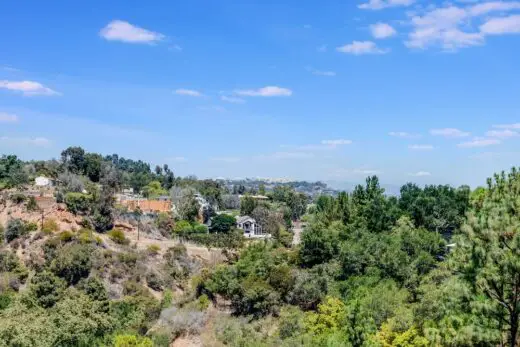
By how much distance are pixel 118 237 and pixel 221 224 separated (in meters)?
15.0

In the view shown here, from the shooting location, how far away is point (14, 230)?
42844 millimetres

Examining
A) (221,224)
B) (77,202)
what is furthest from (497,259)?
(221,224)

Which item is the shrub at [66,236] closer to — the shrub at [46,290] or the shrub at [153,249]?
the shrub at [153,249]

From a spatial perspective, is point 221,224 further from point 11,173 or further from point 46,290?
point 46,290

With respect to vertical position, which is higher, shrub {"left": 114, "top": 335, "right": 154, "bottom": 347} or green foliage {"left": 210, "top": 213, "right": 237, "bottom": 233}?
green foliage {"left": 210, "top": 213, "right": 237, "bottom": 233}

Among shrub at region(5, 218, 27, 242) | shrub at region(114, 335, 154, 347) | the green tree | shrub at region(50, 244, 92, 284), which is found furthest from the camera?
shrub at region(5, 218, 27, 242)

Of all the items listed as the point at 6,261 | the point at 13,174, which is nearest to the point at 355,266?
the point at 6,261

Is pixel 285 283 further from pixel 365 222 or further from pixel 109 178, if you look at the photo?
pixel 109 178

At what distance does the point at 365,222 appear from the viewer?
3681 centimetres

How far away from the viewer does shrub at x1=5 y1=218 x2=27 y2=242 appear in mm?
42656

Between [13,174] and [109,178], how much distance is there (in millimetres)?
13263

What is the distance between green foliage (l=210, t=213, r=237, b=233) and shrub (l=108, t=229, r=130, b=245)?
13647 millimetres

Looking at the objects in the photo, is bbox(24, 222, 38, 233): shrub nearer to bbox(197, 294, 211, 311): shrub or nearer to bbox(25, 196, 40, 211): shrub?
bbox(25, 196, 40, 211): shrub

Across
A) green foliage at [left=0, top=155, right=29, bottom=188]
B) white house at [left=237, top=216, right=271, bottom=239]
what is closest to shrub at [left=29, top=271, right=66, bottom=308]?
green foliage at [left=0, top=155, right=29, bottom=188]
